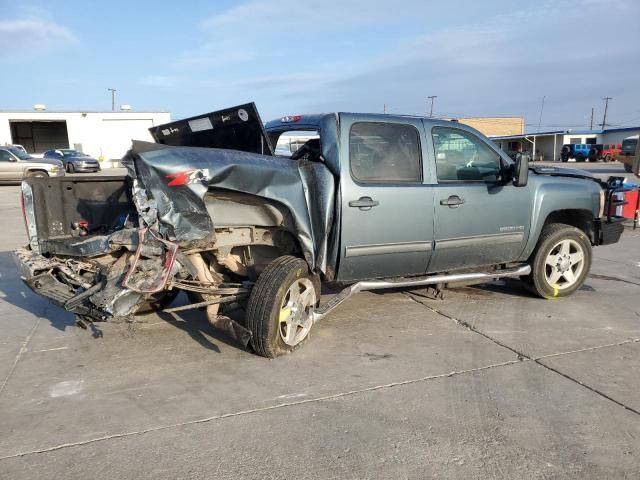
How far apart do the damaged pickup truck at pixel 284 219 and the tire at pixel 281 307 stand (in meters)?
0.01

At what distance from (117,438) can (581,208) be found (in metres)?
5.12

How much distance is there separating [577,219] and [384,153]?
112 inches

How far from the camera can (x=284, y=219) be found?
4.34 meters

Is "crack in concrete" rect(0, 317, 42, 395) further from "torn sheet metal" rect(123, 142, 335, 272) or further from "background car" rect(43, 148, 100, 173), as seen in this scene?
"background car" rect(43, 148, 100, 173)

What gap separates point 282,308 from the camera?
420 centimetres

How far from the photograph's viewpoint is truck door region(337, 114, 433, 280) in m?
4.45

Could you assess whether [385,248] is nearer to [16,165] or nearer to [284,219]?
[284,219]

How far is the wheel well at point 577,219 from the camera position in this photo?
6000mm

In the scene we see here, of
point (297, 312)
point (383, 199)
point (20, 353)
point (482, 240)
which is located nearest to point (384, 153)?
point (383, 199)

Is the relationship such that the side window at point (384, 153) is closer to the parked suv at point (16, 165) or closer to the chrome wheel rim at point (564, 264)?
the chrome wheel rim at point (564, 264)

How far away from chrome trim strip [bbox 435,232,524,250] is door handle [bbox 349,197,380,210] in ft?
2.78

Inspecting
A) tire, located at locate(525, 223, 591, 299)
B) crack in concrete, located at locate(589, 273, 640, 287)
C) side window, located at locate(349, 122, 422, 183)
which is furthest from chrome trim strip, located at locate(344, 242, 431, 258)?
crack in concrete, located at locate(589, 273, 640, 287)

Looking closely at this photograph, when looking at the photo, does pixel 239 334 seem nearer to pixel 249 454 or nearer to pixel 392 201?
pixel 249 454

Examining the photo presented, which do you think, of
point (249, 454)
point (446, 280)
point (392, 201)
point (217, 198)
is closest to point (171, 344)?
point (217, 198)
